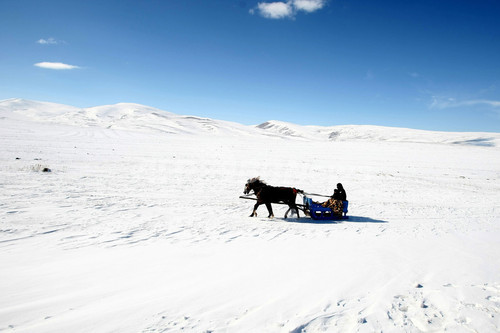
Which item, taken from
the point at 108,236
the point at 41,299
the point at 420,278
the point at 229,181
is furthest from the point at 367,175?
the point at 41,299

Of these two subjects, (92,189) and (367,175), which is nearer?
(92,189)

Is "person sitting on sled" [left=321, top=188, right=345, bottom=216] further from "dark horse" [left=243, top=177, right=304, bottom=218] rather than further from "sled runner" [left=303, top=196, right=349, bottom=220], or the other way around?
"dark horse" [left=243, top=177, right=304, bottom=218]

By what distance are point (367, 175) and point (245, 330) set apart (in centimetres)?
2123

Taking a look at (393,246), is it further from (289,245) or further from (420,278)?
(289,245)

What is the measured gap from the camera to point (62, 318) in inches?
140

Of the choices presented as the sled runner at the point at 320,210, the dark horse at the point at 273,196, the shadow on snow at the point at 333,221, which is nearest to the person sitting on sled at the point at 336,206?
the sled runner at the point at 320,210

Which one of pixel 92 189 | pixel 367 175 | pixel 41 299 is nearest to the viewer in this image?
pixel 41 299

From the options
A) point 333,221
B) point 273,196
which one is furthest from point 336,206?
point 273,196

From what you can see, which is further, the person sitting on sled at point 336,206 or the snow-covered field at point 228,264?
the person sitting on sled at point 336,206

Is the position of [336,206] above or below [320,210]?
above

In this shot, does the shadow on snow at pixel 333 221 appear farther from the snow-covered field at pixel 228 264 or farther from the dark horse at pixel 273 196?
the dark horse at pixel 273 196

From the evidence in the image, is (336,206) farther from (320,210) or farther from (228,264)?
(228,264)

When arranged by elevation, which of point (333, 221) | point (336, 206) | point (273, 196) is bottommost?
point (333, 221)

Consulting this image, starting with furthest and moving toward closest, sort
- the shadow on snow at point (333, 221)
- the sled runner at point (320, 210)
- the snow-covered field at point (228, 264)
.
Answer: the sled runner at point (320, 210) → the shadow on snow at point (333, 221) → the snow-covered field at point (228, 264)
